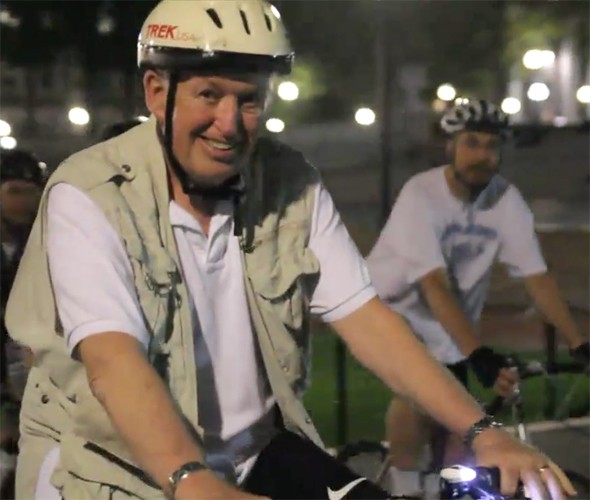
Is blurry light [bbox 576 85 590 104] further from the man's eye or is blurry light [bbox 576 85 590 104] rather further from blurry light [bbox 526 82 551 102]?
the man's eye

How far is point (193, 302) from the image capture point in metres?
2.09

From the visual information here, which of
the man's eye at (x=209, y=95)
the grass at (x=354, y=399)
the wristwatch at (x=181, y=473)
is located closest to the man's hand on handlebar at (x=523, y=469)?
the wristwatch at (x=181, y=473)

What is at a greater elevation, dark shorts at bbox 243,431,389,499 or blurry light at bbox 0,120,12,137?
blurry light at bbox 0,120,12,137

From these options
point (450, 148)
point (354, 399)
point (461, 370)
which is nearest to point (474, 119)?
point (450, 148)

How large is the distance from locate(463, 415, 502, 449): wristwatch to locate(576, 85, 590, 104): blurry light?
20.6 ft

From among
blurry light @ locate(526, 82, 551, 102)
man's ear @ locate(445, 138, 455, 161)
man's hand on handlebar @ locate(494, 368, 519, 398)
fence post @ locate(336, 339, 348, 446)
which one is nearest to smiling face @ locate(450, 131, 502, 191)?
man's ear @ locate(445, 138, 455, 161)

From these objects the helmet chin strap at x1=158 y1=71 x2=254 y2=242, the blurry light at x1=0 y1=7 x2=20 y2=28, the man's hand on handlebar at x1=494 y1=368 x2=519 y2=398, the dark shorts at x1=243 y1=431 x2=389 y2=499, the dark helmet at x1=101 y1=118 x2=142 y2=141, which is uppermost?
the blurry light at x1=0 y1=7 x2=20 y2=28

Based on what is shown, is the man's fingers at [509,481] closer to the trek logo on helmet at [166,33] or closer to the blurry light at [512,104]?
the trek logo on helmet at [166,33]

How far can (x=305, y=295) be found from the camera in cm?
230

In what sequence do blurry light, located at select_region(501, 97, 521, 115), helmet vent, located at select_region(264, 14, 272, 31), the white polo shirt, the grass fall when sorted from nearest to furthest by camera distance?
the white polo shirt < helmet vent, located at select_region(264, 14, 272, 31) < the grass < blurry light, located at select_region(501, 97, 521, 115)

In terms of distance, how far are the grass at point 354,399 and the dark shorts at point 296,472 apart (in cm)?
326

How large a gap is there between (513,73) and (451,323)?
4.01m

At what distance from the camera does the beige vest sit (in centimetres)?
202

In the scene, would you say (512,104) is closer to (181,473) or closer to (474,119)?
(474,119)
